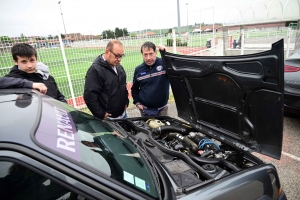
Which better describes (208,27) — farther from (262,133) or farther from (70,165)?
(70,165)

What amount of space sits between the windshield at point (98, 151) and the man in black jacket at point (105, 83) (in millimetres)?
1077

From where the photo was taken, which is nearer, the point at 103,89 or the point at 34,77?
the point at 34,77

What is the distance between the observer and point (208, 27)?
10172 millimetres

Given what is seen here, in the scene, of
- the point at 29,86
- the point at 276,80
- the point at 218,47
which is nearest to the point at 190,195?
the point at 276,80

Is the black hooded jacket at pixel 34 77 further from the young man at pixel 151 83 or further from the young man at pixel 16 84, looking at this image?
the young man at pixel 151 83

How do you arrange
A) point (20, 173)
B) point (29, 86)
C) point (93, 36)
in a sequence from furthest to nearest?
point (93, 36), point (29, 86), point (20, 173)

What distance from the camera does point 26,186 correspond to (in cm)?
90

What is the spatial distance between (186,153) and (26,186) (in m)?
1.29

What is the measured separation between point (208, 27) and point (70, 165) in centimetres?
1049

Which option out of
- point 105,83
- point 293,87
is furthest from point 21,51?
point 293,87

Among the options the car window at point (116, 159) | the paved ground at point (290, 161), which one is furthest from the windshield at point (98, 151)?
the paved ground at point (290, 161)

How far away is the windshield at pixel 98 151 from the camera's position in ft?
3.43

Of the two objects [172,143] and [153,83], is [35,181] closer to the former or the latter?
[172,143]

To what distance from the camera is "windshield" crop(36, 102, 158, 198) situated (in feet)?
3.43
